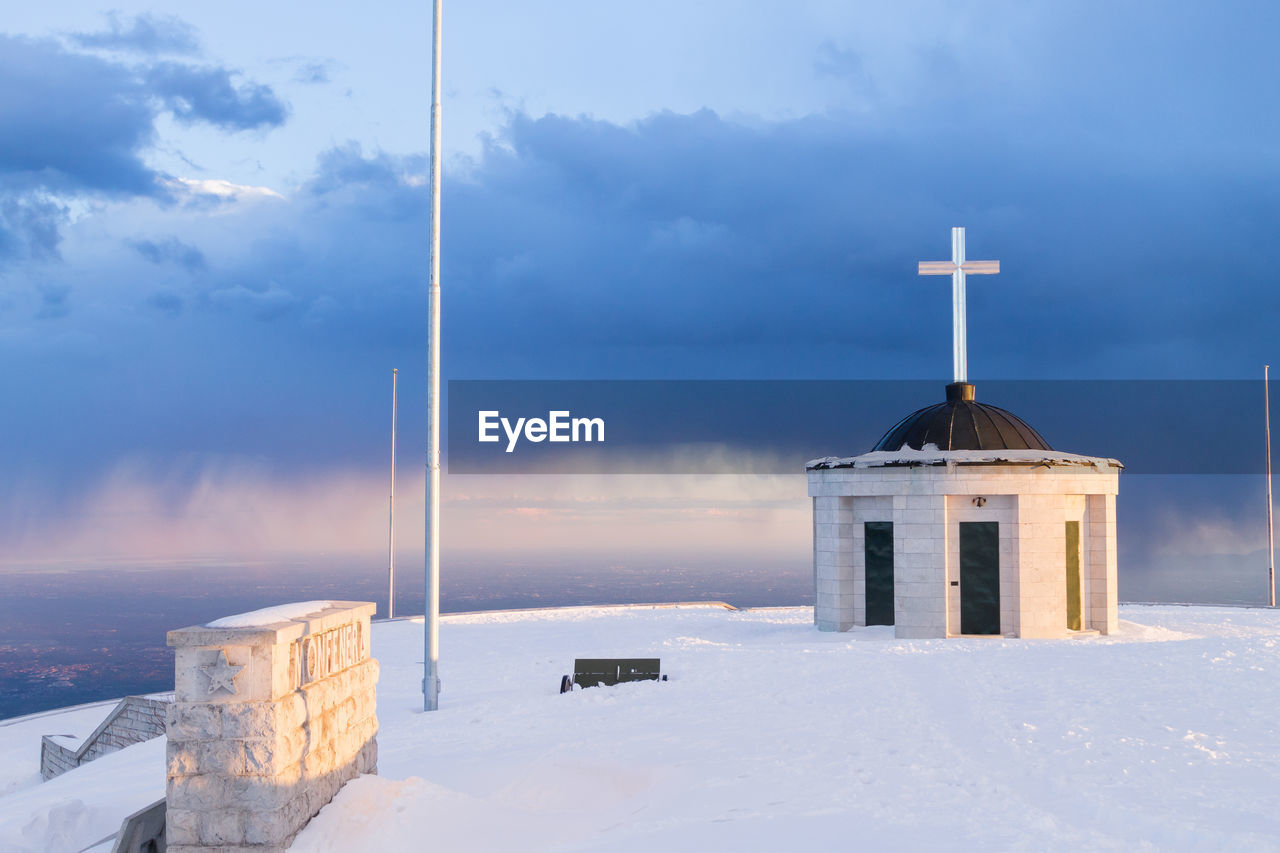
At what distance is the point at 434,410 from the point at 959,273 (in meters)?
14.9

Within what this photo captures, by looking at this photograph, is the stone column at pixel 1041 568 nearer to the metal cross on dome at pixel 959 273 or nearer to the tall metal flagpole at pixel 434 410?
the metal cross on dome at pixel 959 273

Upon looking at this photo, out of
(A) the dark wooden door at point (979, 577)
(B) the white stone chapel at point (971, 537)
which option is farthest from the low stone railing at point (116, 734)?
(A) the dark wooden door at point (979, 577)

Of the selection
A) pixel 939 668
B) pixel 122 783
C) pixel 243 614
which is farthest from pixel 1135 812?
pixel 122 783

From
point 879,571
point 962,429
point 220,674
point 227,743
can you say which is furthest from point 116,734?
point 962,429

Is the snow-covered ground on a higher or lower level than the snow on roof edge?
lower

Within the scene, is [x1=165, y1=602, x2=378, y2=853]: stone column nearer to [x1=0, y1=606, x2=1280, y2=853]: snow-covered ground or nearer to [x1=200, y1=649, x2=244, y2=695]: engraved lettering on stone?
[x1=200, y1=649, x2=244, y2=695]: engraved lettering on stone

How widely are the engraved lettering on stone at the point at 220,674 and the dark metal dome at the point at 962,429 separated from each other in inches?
715

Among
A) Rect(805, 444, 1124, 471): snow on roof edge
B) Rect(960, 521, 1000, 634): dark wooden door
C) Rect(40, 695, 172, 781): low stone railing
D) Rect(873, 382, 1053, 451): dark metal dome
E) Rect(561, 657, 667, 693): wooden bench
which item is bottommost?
Rect(40, 695, 172, 781): low stone railing

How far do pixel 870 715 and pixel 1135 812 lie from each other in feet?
13.9

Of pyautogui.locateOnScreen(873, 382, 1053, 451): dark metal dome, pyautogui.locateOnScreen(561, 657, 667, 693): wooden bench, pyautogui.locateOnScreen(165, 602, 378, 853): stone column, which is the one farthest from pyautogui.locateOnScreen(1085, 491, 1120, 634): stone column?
pyautogui.locateOnScreen(165, 602, 378, 853): stone column

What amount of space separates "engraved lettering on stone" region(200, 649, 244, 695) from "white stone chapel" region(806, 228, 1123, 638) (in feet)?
54.2

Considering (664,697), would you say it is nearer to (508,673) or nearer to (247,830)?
(508,673)

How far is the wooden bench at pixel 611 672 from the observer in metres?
16.6

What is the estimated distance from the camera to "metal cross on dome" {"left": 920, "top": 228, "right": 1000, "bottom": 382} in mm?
24312
